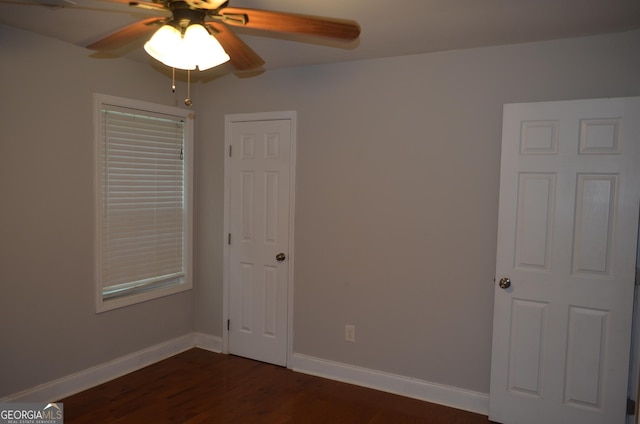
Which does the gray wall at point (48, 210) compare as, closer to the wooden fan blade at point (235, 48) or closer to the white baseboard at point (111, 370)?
the white baseboard at point (111, 370)

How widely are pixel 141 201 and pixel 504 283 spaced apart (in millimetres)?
2897

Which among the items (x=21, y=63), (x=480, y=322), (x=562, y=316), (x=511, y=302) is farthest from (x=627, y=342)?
(x=21, y=63)

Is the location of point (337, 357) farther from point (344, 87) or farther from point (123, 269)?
point (344, 87)

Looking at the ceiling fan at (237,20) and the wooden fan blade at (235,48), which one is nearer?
the ceiling fan at (237,20)

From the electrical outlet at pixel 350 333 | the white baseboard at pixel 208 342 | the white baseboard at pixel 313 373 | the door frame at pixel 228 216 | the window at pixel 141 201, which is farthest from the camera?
the white baseboard at pixel 208 342

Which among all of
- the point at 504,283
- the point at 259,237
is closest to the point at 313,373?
the point at 259,237

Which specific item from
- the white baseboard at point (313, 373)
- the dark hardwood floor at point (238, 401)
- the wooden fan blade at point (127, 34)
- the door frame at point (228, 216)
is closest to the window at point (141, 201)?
the door frame at point (228, 216)

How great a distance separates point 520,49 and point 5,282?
368cm

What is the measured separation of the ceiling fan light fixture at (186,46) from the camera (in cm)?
175

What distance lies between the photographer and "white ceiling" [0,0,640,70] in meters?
2.30

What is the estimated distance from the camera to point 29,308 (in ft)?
9.70

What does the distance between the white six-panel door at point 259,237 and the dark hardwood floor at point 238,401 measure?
33cm

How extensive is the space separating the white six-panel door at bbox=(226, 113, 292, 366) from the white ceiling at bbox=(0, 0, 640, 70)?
906mm

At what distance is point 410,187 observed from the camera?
326 centimetres
